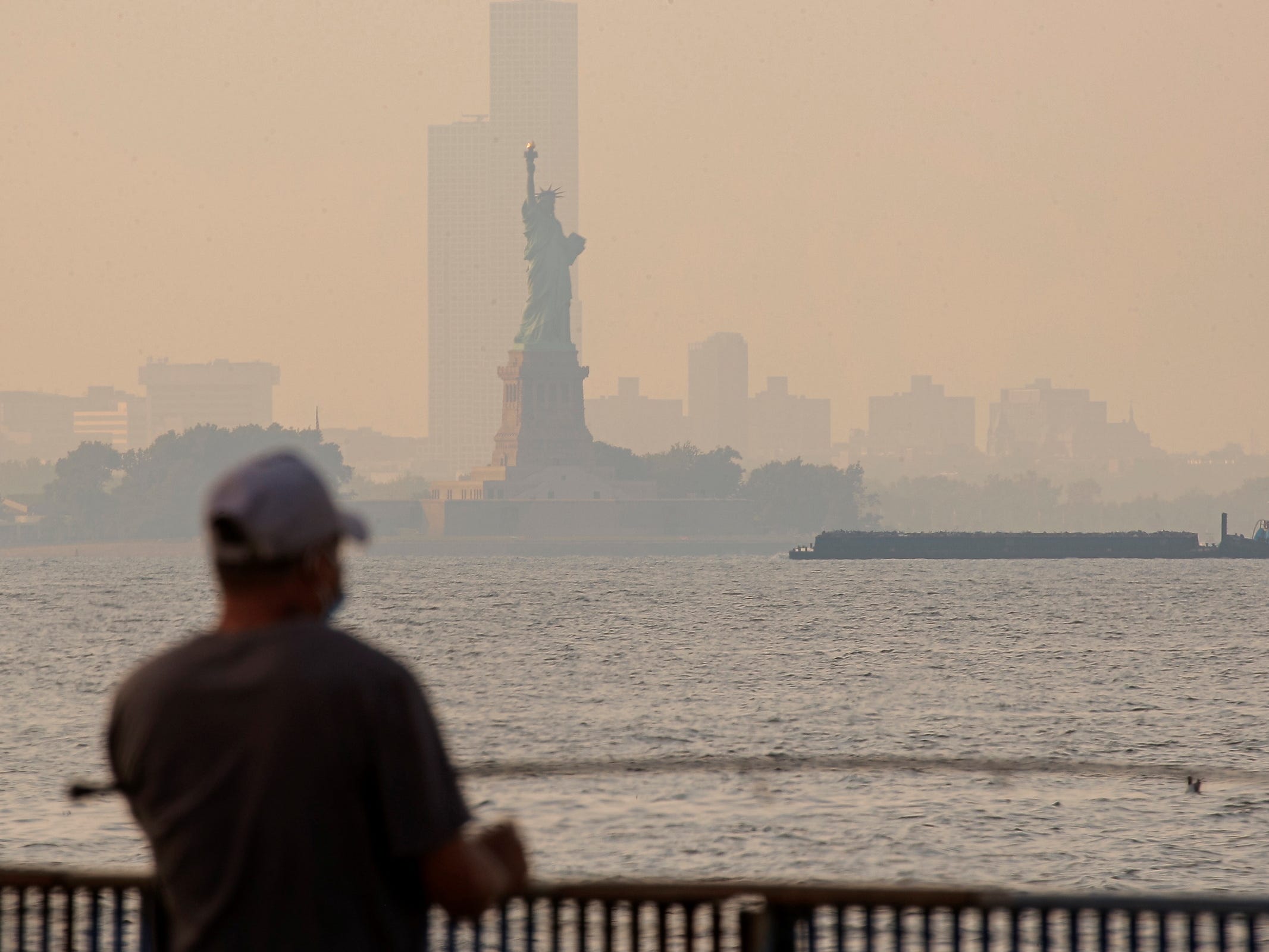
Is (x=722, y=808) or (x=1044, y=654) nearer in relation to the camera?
(x=722, y=808)

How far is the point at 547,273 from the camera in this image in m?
189

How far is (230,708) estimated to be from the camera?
3238mm

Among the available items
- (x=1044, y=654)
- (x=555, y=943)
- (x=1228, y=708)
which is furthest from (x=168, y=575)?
(x=555, y=943)

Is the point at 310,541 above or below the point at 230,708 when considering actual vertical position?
above

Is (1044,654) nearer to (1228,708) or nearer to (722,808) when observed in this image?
(1228,708)

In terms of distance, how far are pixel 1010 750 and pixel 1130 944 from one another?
35670 mm

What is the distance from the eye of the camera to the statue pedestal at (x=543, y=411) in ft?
629

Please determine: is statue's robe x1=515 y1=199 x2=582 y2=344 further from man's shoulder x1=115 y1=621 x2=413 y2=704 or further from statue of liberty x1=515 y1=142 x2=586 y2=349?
man's shoulder x1=115 y1=621 x2=413 y2=704

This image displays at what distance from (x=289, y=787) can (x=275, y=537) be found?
0.46m

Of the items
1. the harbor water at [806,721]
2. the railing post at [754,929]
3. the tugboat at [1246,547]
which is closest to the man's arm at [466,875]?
the railing post at [754,929]

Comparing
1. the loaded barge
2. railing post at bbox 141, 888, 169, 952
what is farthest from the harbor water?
the loaded barge

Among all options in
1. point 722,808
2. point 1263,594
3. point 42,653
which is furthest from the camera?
point 1263,594

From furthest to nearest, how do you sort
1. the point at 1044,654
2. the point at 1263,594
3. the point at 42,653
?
1. the point at 1263,594
2. the point at 42,653
3. the point at 1044,654

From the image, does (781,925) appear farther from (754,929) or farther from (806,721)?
(806,721)
